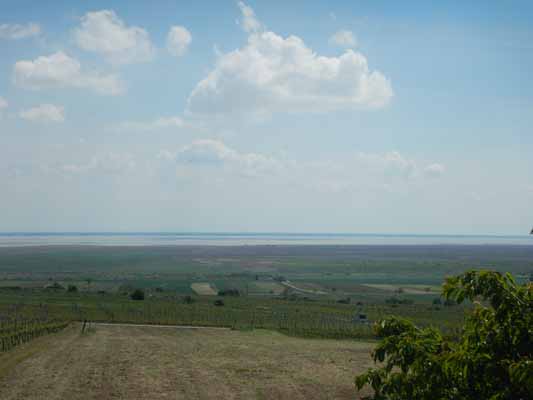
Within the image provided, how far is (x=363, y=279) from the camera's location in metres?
113

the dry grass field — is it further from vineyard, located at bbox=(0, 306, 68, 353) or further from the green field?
vineyard, located at bbox=(0, 306, 68, 353)

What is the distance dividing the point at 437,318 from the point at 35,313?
1609 inches

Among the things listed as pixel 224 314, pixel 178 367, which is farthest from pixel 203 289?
pixel 178 367

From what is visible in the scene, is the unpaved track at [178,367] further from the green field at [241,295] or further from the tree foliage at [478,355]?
the tree foliage at [478,355]

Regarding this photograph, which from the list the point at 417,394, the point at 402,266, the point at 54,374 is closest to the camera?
the point at 417,394

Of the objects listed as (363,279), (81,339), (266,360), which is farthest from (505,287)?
(363,279)

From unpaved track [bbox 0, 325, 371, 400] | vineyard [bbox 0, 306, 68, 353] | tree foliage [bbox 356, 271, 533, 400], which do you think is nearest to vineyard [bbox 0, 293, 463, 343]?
vineyard [bbox 0, 306, 68, 353]

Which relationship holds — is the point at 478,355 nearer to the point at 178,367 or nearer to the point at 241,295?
the point at 178,367

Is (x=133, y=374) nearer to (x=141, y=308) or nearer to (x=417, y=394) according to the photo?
(x=417, y=394)

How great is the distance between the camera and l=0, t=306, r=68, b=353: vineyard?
35.3 m

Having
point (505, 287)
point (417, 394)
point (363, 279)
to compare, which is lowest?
point (363, 279)

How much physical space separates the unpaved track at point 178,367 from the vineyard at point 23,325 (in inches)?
44.3

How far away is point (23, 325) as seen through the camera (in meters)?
42.1

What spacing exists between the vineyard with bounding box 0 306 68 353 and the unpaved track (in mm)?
1125
